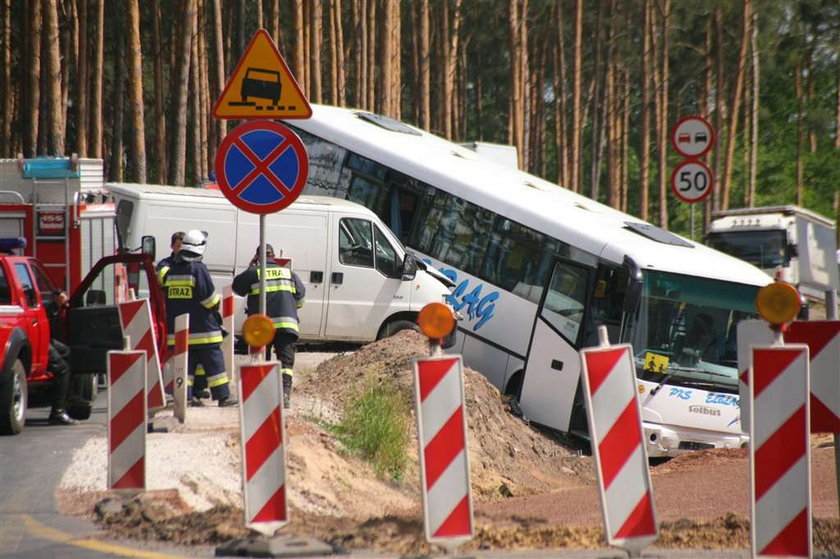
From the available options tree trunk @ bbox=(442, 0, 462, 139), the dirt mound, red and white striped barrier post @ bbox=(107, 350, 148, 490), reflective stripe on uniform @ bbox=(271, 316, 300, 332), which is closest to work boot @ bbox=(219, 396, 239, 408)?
reflective stripe on uniform @ bbox=(271, 316, 300, 332)

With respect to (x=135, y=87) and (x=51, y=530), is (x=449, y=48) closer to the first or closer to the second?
(x=135, y=87)

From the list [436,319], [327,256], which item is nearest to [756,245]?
[327,256]

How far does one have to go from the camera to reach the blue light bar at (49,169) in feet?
60.1

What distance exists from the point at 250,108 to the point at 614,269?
7.85 metres

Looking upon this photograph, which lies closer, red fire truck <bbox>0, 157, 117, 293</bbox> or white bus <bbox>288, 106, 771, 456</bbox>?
white bus <bbox>288, 106, 771, 456</bbox>

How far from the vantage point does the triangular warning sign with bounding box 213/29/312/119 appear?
9523mm

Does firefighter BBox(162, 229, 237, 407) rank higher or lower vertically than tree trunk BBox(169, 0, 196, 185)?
lower

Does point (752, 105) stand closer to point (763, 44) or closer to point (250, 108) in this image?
point (763, 44)

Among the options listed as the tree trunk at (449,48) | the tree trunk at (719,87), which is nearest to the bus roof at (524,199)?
the tree trunk at (449,48)

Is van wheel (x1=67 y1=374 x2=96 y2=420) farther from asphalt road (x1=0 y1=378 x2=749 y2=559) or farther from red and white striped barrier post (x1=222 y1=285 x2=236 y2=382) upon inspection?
asphalt road (x1=0 y1=378 x2=749 y2=559)

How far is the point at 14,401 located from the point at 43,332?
38.0 inches

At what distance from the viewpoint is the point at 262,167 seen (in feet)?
31.7

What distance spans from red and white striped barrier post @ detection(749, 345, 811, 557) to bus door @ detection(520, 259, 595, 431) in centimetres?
892

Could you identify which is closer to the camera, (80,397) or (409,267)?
(80,397)
